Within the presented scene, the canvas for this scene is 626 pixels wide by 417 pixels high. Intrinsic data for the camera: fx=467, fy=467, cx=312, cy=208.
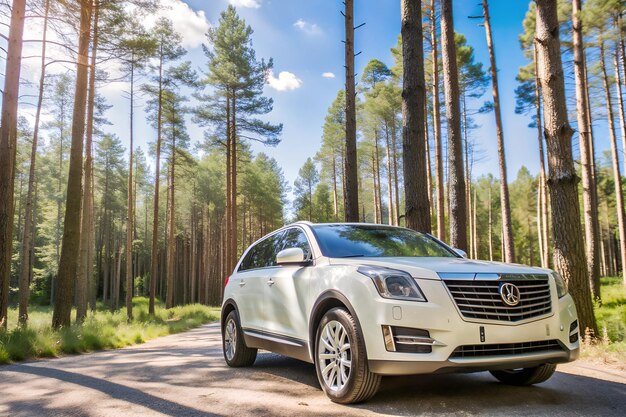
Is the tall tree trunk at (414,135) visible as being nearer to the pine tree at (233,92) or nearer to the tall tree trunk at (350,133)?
the tall tree trunk at (350,133)

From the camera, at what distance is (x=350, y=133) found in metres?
13.6

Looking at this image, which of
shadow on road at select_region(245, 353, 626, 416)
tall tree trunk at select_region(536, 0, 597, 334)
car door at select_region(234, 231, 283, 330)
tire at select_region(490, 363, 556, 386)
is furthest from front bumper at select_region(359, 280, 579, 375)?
tall tree trunk at select_region(536, 0, 597, 334)

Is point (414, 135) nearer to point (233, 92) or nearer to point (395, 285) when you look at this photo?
point (395, 285)

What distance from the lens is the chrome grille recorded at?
3.95 metres

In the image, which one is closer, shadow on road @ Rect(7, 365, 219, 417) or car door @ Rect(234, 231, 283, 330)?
shadow on road @ Rect(7, 365, 219, 417)

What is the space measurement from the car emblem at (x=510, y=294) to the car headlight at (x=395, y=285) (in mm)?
729

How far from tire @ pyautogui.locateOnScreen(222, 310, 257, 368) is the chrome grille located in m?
3.63

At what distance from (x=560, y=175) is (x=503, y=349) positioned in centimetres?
487

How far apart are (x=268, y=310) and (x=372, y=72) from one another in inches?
1361

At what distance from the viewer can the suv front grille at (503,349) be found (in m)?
3.86

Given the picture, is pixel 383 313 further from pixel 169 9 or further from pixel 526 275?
pixel 169 9

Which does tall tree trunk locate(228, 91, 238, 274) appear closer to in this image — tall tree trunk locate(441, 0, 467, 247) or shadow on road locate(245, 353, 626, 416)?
tall tree trunk locate(441, 0, 467, 247)

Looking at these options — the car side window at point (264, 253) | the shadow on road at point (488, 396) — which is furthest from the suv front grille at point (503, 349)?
the car side window at point (264, 253)

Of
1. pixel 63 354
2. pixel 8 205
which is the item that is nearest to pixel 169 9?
pixel 8 205
